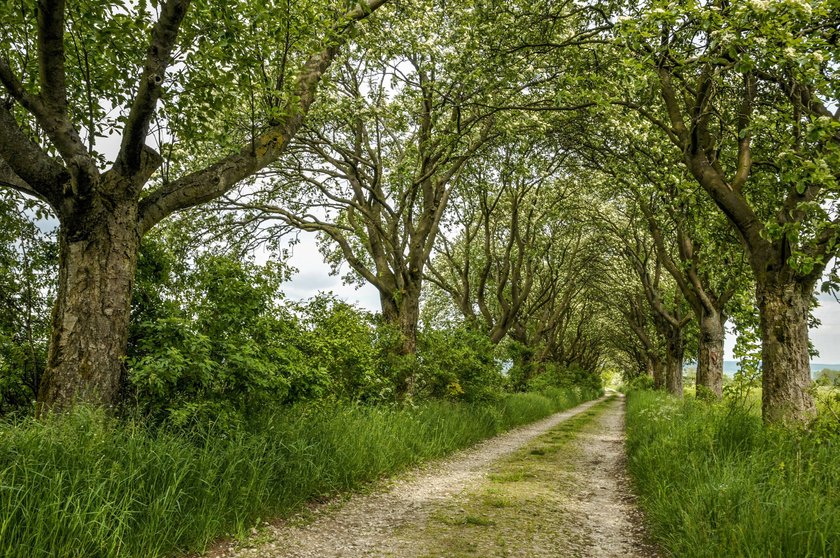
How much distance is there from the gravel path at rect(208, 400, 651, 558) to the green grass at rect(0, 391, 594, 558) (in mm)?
356

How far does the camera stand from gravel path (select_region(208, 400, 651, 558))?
5.42 m

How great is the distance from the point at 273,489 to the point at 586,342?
54308 mm

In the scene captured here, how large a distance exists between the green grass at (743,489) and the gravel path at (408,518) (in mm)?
543

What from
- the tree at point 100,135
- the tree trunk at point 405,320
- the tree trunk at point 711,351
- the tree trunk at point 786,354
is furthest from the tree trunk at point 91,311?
the tree trunk at point 711,351

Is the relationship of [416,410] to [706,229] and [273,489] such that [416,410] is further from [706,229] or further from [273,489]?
[706,229]

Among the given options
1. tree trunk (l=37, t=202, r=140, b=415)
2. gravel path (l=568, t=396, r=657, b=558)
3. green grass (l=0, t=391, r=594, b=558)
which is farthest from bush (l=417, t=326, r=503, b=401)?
tree trunk (l=37, t=202, r=140, b=415)

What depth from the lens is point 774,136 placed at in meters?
8.66

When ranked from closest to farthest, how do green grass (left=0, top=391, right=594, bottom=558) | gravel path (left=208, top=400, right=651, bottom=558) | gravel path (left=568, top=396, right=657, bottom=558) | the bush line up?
green grass (left=0, top=391, right=594, bottom=558) < gravel path (left=208, top=400, right=651, bottom=558) < gravel path (left=568, top=396, right=657, bottom=558) < the bush

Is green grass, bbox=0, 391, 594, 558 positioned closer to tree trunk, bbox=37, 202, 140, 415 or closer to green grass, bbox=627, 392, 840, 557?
tree trunk, bbox=37, 202, 140, 415

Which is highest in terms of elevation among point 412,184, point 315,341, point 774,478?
point 412,184

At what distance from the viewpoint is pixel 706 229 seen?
12.1 metres

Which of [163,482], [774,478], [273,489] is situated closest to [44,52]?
[163,482]

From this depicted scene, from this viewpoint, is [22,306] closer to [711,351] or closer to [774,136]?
[774,136]

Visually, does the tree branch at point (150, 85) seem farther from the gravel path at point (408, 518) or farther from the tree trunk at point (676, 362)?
the tree trunk at point (676, 362)
